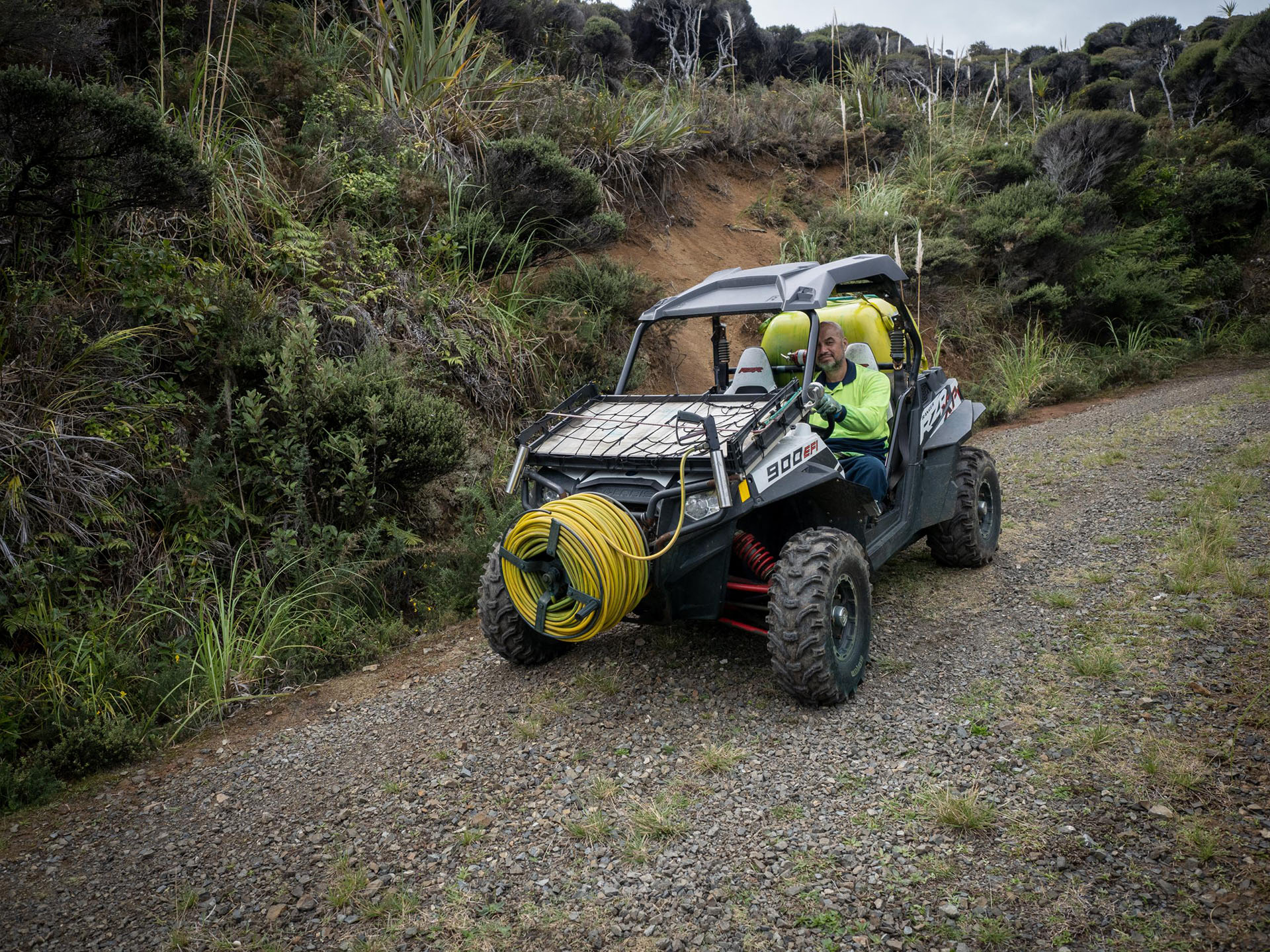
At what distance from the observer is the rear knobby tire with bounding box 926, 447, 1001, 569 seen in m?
5.66

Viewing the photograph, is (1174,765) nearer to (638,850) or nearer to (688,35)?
(638,850)

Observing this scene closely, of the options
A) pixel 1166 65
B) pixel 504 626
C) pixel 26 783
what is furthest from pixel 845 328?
pixel 1166 65

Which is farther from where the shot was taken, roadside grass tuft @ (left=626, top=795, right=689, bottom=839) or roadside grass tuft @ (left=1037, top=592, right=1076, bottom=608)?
roadside grass tuft @ (left=1037, top=592, right=1076, bottom=608)

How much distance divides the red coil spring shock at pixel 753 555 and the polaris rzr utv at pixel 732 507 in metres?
0.01

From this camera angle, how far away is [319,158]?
24.5 feet

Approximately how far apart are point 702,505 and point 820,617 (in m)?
0.71

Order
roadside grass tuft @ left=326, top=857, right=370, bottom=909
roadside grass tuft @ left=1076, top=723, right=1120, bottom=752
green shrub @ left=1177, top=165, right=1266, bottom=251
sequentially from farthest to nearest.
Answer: green shrub @ left=1177, top=165, right=1266, bottom=251, roadside grass tuft @ left=1076, top=723, right=1120, bottom=752, roadside grass tuft @ left=326, top=857, right=370, bottom=909

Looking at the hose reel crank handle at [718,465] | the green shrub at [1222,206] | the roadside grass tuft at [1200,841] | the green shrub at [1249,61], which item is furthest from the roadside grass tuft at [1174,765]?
the green shrub at [1249,61]

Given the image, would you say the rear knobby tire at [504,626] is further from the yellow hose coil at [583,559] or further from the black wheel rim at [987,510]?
the black wheel rim at [987,510]

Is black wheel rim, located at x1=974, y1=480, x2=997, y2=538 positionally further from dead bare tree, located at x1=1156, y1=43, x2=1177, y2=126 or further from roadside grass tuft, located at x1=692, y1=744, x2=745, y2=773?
dead bare tree, located at x1=1156, y1=43, x2=1177, y2=126

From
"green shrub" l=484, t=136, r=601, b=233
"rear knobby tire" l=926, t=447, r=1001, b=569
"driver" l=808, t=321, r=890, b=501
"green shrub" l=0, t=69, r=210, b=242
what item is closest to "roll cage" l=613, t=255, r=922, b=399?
"driver" l=808, t=321, r=890, b=501

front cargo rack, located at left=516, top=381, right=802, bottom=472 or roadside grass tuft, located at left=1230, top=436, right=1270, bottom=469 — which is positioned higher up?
front cargo rack, located at left=516, top=381, right=802, bottom=472

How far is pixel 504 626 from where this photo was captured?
14.7 feet

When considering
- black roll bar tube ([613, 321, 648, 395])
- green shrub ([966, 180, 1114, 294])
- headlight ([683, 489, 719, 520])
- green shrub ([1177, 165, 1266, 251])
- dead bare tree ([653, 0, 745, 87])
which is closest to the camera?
headlight ([683, 489, 719, 520])
